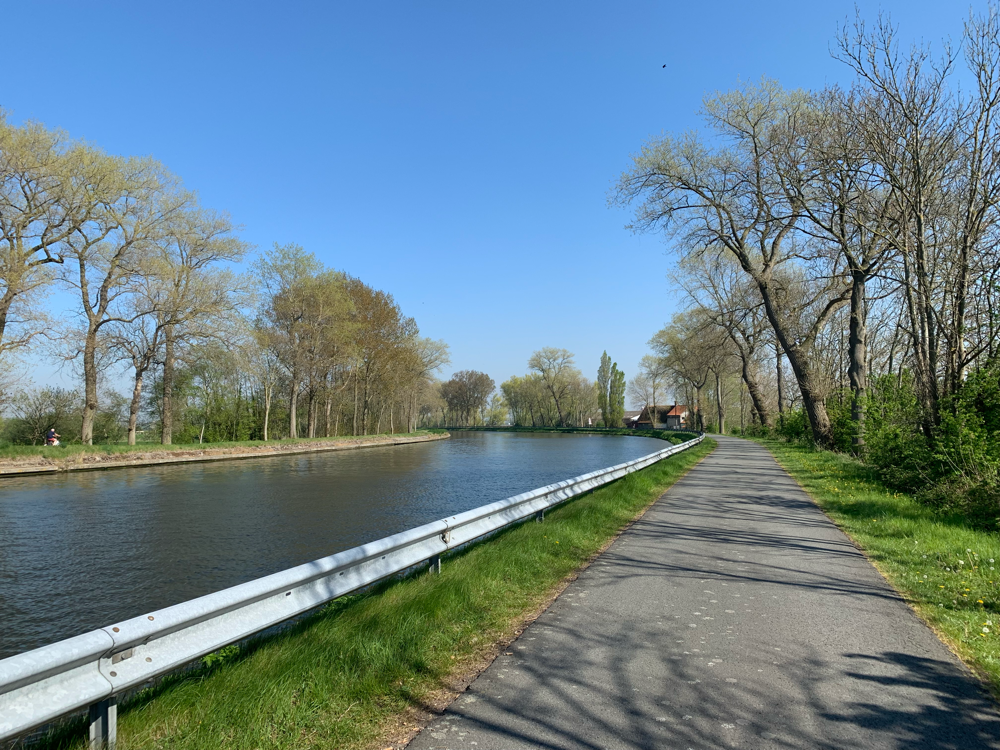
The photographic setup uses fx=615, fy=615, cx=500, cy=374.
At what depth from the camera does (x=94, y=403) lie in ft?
93.2

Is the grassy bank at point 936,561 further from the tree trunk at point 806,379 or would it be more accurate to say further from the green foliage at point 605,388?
the green foliage at point 605,388

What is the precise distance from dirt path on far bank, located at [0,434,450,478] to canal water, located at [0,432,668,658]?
4.50 feet

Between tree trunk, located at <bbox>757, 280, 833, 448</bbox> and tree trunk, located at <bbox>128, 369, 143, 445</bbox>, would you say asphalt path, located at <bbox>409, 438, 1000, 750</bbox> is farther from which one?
tree trunk, located at <bbox>128, 369, 143, 445</bbox>

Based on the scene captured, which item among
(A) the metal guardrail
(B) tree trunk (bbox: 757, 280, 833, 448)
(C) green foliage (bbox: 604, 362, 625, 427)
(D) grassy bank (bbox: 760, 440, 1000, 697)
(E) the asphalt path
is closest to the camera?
(A) the metal guardrail

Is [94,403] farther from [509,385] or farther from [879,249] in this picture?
[509,385]

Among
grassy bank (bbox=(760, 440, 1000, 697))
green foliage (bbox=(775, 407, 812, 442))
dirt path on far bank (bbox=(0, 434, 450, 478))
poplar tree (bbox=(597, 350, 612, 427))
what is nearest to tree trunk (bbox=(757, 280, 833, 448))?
green foliage (bbox=(775, 407, 812, 442))

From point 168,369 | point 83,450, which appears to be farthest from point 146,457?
point 168,369

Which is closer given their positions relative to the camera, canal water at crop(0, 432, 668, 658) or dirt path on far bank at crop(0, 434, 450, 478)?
canal water at crop(0, 432, 668, 658)

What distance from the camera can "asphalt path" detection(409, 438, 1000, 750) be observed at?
319 cm

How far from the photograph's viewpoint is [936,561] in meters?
6.84

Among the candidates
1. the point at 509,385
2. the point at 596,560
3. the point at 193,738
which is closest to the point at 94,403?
the point at 596,560

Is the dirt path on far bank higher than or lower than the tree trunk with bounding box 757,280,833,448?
lower

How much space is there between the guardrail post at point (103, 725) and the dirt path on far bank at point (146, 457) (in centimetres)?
2455

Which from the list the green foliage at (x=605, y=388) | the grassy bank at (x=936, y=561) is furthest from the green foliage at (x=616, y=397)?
the grassy bank at (x=936, y=561)
